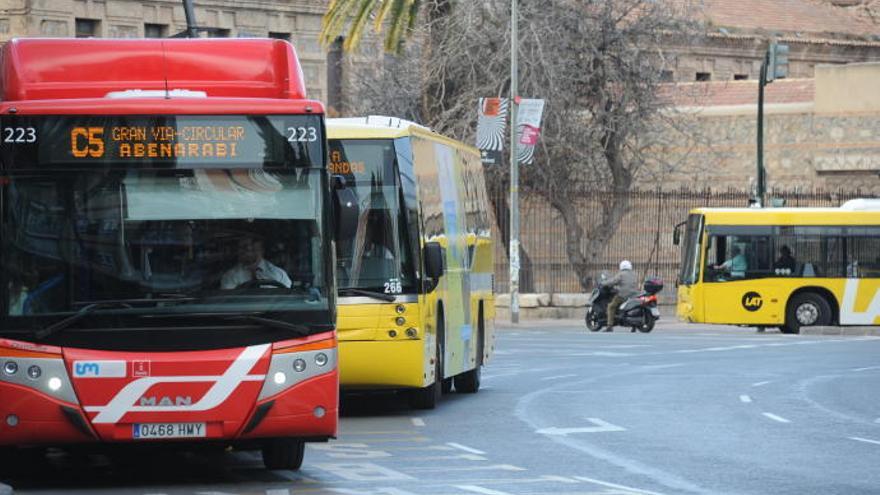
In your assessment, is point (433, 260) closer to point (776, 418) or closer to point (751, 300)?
point (776, 418)

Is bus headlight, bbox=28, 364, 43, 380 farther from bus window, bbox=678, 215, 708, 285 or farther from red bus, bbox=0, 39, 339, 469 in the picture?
bus window, bbox=678, 215, 708, 285

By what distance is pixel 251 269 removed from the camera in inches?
558

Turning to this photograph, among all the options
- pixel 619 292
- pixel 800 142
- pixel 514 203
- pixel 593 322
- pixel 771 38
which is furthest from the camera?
pixel 771 38

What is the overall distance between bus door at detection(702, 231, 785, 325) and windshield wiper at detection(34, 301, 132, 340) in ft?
99.2

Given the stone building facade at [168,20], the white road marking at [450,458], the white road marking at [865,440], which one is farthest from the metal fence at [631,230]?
the white road marking at [450,458]

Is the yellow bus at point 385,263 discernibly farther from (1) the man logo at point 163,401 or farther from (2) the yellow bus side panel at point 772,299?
(2) the yellow bus side panel at point 772,299

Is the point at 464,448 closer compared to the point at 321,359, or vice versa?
the point at 321,359

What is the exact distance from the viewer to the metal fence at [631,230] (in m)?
49.3

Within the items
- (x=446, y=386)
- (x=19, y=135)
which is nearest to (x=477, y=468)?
(x=19, y=135)

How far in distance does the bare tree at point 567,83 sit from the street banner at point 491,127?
4.67 metres

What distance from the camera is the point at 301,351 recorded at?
A: 46.1 ft

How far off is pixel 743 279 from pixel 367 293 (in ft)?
80.3

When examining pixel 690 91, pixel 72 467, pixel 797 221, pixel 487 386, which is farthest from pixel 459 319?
pixel 690 91

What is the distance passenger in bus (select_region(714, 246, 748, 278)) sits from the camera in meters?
43.2
